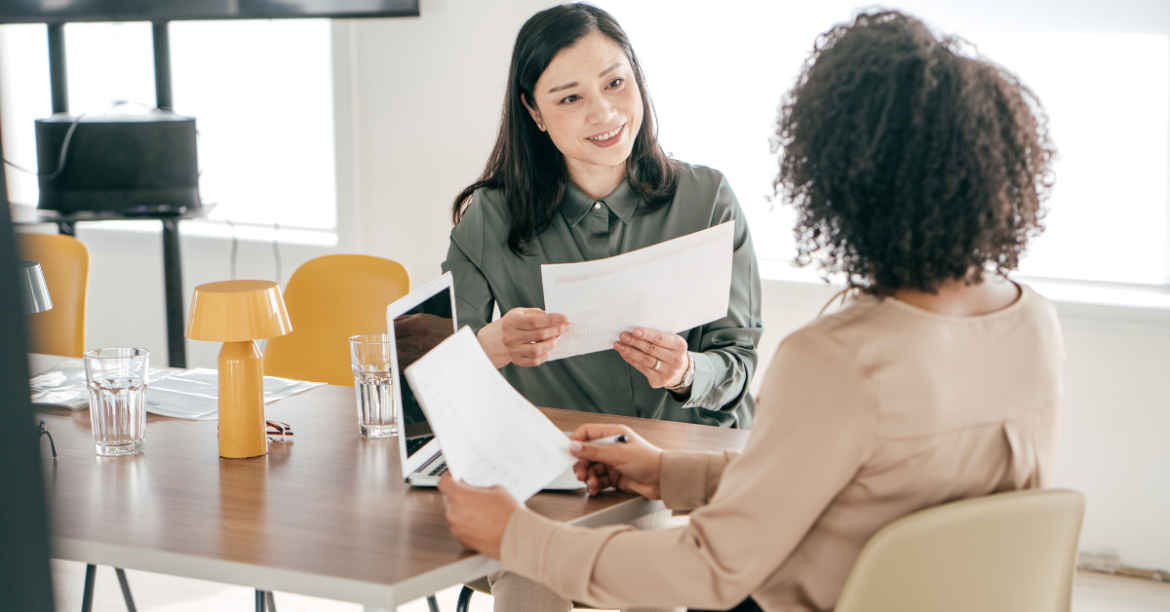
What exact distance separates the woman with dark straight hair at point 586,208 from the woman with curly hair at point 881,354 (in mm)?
789

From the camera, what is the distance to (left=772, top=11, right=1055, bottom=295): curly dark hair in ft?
3.10

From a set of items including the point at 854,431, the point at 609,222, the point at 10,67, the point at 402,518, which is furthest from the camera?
the point at 609,222

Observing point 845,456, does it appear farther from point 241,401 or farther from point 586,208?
point 586,208

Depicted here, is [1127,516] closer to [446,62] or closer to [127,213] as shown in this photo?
[446,62]

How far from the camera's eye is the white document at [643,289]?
5.31 feet

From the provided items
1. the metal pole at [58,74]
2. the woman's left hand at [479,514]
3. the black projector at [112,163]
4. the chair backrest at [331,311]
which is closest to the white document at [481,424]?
the woman's left hand at [479,514]

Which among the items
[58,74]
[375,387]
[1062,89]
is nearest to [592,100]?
[375,387]

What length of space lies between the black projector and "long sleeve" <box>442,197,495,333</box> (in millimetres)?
1464

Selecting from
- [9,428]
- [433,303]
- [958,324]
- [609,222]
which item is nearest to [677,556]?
[958,324]

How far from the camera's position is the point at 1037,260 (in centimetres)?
297

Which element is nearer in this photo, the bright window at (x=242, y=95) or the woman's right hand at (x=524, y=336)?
the woman's right hand at (x=524, y=336)

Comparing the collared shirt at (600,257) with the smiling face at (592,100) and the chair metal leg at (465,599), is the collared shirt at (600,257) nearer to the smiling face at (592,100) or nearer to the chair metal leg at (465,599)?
the smiling face at (592,100)

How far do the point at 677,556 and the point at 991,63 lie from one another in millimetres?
598

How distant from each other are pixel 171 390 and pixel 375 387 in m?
0.52
